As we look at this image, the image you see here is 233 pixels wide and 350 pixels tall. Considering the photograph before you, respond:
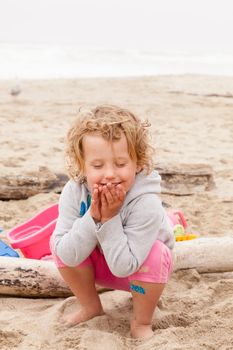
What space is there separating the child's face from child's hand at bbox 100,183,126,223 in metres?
0.05

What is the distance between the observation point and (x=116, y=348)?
2.12 metres

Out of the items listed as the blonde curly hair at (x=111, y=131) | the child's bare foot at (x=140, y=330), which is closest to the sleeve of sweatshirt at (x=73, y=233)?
the blonde curly hair at (x=111, y=131)

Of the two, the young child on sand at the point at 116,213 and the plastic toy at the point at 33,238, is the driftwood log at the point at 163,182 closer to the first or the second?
the plastic toy at the point at 33,238

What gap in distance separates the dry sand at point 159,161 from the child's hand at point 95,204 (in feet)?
1.50

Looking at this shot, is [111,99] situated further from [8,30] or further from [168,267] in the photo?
[8,30]

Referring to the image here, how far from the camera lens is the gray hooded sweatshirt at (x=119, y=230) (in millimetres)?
2145

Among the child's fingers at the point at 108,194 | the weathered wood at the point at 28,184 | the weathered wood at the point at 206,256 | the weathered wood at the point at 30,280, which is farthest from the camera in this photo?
the weathered wood at the point at 28,184

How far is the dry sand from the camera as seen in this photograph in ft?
7.27

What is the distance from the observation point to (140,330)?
2252 mm

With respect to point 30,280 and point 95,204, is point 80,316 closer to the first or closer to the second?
point 30,280

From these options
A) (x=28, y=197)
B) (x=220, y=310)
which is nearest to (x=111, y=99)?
(x=28, y=197)

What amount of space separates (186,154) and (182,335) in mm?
3577

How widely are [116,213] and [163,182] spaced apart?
2064 millimetres

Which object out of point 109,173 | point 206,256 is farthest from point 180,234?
point 109,173
